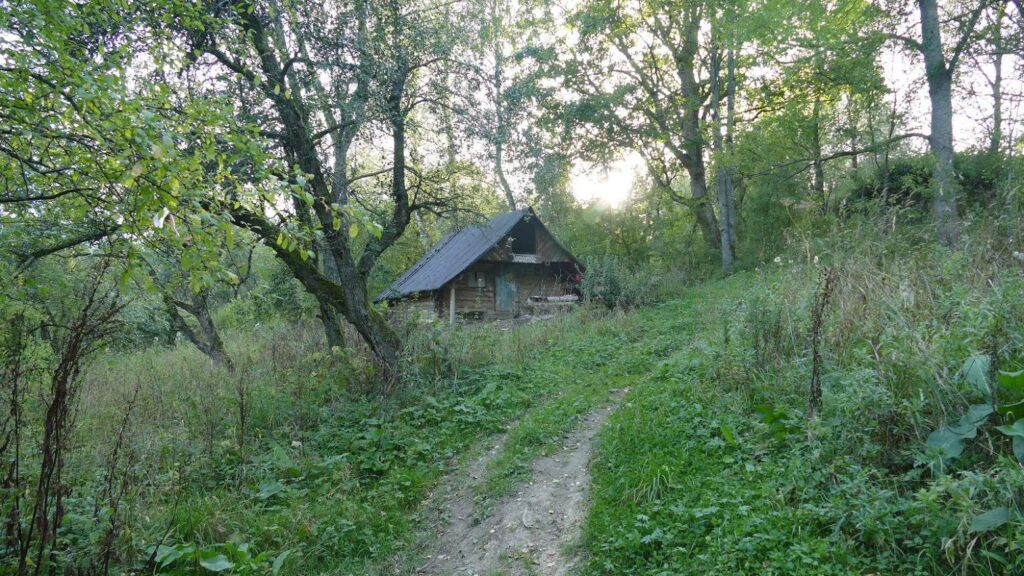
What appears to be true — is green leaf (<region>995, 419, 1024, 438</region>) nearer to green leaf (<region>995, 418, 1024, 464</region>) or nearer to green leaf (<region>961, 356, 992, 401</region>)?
green leaf (<region>995, 418, 1024, 464</region>)

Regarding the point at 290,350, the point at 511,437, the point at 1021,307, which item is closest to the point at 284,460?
the point at 511,437

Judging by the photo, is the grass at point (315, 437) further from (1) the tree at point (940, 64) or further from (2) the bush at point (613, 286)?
(1) the tree at point (940, 64)

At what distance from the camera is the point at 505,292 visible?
20984mm

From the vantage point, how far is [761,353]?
17.8 feet

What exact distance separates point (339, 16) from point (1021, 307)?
836cm

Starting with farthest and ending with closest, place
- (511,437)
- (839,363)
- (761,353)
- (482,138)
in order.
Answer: (482,138) < (511,437) < (761,353) < (839,363)

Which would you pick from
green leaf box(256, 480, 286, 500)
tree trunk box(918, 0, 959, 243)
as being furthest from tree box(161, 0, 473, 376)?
tree trunk box(918, 0, 959, 243)

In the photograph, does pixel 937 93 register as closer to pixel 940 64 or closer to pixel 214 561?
pixel 940 64

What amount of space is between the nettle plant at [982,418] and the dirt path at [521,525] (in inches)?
94.9

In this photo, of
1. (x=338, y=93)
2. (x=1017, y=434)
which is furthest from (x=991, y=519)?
(x=338, y=93)

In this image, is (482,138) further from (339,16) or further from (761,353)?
(761,353)

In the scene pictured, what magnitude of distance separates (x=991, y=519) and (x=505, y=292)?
18.7m

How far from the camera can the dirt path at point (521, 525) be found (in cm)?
397

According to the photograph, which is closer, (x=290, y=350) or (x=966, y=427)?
(x=966, y=427)
